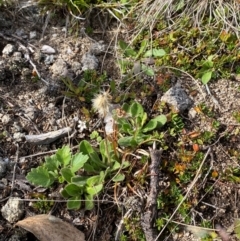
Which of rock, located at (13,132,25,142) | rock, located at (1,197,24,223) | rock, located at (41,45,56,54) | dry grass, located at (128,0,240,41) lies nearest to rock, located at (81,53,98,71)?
rock, located at (41,45,56,54)

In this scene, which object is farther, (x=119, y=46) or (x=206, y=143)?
(x=119, y=46)

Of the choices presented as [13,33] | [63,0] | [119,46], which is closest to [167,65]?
[119,46]

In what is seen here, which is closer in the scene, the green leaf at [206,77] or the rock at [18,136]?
the rock at [18,136]

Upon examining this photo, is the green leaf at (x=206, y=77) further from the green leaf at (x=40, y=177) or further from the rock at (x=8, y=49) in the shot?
the rock at (x=8, y=49)

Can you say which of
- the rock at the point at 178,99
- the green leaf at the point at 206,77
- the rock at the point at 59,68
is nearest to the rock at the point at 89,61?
the rock at the point at 59,68

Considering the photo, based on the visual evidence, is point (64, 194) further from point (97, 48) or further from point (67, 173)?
point (97, 48)

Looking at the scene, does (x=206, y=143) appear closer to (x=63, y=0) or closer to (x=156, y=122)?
(x=156, y=122)
